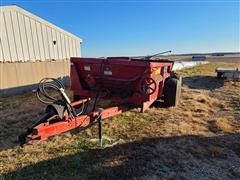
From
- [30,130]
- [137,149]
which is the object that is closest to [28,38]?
[30,130]

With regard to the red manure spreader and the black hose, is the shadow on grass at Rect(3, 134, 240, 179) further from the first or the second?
the black hose

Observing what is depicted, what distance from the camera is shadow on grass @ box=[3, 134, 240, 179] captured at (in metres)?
3.26

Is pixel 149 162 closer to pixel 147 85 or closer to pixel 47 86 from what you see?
pixel 147 85

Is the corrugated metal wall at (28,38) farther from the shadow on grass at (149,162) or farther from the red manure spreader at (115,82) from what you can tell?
the shadow on grass at (149,162)

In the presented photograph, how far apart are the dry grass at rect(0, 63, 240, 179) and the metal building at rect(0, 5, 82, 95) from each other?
132 inches

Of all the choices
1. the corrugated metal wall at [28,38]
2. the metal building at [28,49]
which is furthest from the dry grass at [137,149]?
the corrugated metal wall at [28,38]

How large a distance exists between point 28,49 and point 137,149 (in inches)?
284

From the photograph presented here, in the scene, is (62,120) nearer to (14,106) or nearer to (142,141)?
(142,141)

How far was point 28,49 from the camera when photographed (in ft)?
31.9

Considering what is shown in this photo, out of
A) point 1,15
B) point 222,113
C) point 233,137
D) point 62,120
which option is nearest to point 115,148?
point 62,120

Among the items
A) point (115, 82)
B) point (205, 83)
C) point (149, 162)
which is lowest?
point (205, 83)

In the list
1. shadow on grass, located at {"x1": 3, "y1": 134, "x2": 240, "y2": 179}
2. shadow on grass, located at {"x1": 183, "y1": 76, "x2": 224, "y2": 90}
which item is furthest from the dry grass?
shadow on grass, located at {"x1": 183, "y1": 76, "x2": 224, "y2": 90}

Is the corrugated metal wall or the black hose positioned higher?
the corrugated metal wall

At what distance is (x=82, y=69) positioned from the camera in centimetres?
565
